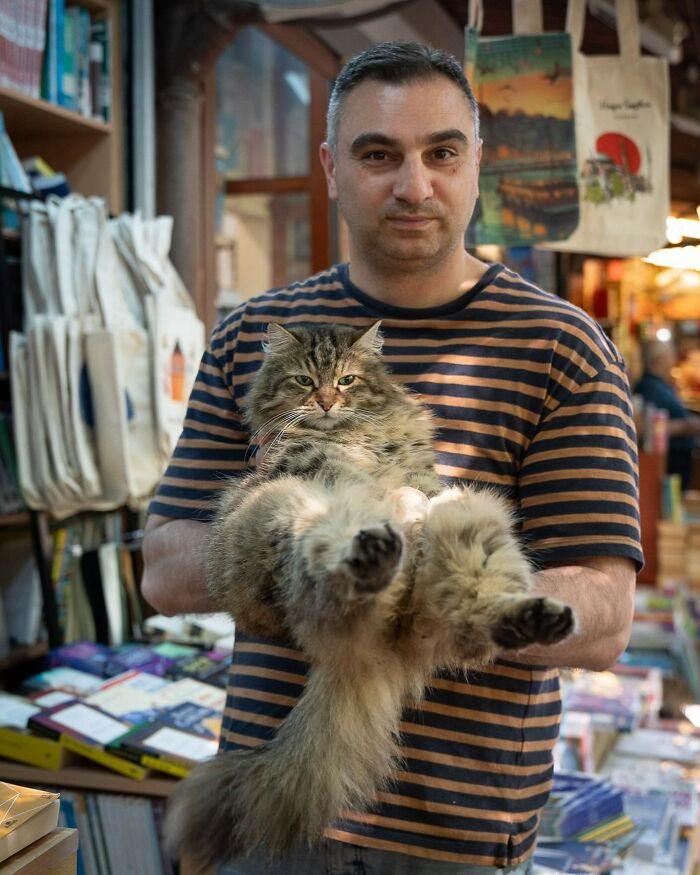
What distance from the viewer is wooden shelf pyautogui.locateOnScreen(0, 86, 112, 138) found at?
10.5ft

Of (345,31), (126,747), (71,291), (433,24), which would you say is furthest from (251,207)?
(126,747)

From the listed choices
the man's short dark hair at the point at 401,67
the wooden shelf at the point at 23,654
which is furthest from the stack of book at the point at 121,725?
the man's short dark hair at the point at 401,67

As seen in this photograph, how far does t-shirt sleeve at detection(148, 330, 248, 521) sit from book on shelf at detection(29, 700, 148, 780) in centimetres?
91

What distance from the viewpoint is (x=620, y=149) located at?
2.53 metres

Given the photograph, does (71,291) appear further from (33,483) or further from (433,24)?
(433,24)

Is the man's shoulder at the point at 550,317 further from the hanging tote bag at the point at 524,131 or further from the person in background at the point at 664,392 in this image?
the person in background at the point at 664,392

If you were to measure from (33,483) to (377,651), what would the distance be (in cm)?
209

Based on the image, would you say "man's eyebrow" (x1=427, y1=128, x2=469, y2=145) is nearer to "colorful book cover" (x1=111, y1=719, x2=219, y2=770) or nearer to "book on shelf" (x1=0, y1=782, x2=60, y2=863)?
"book on shelf" (x1=0, y1=782, x2=60, y2=863)

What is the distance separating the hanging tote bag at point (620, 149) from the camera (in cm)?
249

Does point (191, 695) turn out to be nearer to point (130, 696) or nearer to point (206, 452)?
point (130, 696)

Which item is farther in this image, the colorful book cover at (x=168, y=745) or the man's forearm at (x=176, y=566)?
the colorful book cover at (x=168, y=745)

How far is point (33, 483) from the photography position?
297cm

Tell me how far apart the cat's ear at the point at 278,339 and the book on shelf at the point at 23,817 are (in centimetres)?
87

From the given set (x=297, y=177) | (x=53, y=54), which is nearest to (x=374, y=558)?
(x=53, y=54)
